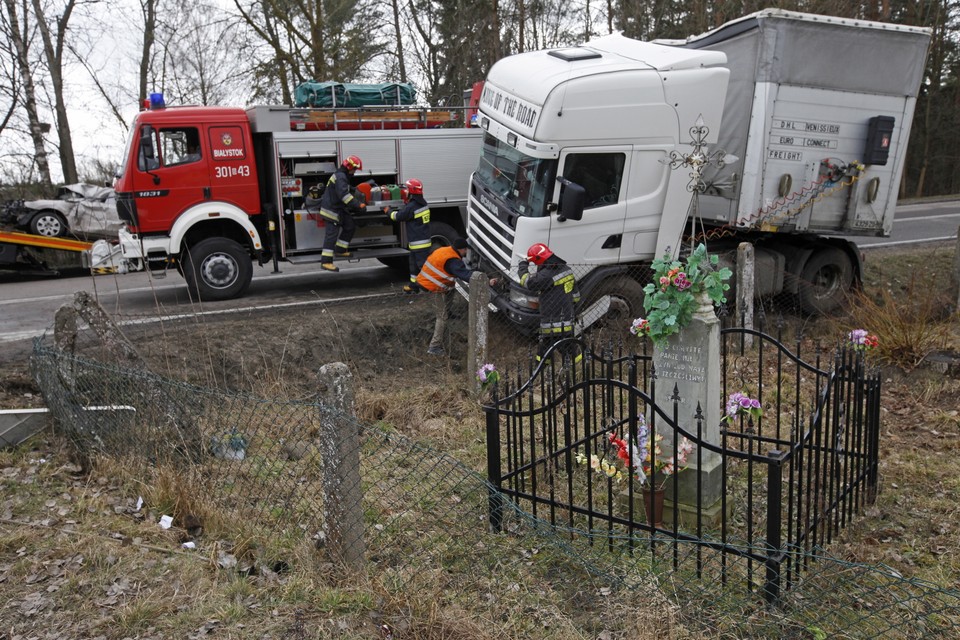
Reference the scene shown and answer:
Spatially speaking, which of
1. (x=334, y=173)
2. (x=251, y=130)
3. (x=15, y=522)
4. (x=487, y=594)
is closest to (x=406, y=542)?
(x=487, y=594)

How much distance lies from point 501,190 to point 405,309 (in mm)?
2094

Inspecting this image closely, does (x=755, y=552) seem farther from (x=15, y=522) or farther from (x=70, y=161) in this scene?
(x=70, y=161)

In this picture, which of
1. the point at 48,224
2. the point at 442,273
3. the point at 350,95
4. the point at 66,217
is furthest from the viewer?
the point at 66,217

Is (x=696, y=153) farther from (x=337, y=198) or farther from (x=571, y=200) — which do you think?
(x=337, y=198)

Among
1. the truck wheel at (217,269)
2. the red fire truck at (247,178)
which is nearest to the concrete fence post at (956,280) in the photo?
the red fire truck at (247,178)

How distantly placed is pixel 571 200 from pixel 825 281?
15.4 feet

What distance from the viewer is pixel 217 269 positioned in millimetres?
10734

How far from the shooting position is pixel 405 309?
9.99m

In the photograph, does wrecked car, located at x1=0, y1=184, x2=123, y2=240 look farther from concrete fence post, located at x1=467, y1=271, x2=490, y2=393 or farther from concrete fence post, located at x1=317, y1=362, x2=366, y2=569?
concrete fence post, located at x1=317, y1=362, x2=366, y2=569

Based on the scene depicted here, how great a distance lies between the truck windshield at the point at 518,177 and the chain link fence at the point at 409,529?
3007 millimetres

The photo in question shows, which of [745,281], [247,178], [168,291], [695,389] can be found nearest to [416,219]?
[247,178]

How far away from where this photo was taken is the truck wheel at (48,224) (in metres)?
13.7

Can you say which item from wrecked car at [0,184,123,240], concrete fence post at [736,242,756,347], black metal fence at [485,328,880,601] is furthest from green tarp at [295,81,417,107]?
→ black metal fence at [485,328,880,601]

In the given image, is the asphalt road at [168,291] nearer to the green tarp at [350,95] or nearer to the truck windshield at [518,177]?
the green tarp at [350,95]
